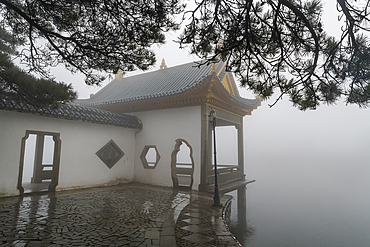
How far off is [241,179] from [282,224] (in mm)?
2696

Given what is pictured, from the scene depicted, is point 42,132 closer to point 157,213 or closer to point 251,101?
point 157,213

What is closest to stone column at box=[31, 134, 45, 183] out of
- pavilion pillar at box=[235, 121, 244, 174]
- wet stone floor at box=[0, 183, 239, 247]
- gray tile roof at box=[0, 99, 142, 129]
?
gray tile roof at box=[0, 99, 142, 129]

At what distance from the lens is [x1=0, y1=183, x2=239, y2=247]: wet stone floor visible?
2.68 meters

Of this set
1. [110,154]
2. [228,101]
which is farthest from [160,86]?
[110,154]

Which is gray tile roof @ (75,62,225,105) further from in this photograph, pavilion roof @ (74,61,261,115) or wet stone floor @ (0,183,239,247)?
wet stone floor @ (0,183,239,247)

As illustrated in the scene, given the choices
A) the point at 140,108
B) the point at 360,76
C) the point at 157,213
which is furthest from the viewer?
the point at 140,108

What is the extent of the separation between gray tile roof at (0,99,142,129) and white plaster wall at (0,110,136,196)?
28 cm

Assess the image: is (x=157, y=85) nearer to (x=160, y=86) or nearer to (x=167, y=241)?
(x=160, y=86)

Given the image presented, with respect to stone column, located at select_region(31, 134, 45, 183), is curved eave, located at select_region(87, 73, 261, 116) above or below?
above

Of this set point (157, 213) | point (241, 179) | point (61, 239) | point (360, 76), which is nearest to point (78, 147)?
point (157, 213)

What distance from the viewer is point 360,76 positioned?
8.09ft

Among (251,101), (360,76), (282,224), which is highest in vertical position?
(251,101)

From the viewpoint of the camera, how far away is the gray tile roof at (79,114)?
16.2 feet

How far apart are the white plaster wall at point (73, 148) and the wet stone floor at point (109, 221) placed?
31.4 inches
